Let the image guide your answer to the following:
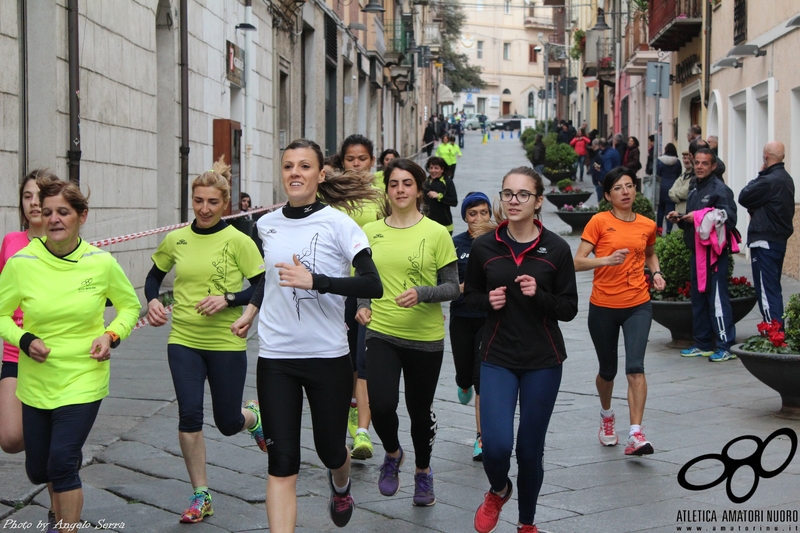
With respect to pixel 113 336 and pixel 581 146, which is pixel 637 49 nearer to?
pixel 581 146

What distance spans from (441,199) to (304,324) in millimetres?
8328

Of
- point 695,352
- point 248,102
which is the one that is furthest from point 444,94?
point 695,352

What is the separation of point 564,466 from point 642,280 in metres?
1.27

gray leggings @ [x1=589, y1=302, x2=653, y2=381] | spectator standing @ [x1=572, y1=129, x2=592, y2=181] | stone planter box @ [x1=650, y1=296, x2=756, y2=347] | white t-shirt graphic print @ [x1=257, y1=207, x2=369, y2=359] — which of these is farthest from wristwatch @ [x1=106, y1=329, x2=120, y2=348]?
spectator standing @ [x1=572, y1=129, x2=592, y2=181]

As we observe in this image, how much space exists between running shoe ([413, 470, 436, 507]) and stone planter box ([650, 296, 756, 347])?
221 inches

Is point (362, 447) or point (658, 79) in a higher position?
point (658, 79)

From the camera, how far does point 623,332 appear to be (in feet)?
22.8

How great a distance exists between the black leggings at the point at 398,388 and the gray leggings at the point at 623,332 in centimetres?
156

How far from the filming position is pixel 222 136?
15398mm

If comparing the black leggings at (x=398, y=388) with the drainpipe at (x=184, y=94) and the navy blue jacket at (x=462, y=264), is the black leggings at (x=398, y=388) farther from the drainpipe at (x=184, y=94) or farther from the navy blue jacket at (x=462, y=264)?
the drainpipe at (x=184, y=94)

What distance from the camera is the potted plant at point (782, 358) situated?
7.54 meters

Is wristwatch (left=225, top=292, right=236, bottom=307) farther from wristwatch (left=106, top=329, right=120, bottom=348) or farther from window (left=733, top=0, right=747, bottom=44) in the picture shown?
window (left=733, top=0, right=747, bottom=44)

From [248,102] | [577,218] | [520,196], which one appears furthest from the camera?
[577,218]

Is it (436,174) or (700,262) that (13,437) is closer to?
(700,262)
